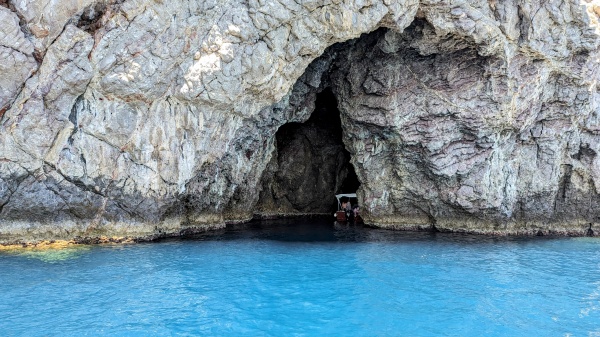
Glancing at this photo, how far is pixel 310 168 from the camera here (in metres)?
33.8

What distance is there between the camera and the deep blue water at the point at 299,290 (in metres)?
10.4

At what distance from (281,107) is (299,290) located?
44.8 ft

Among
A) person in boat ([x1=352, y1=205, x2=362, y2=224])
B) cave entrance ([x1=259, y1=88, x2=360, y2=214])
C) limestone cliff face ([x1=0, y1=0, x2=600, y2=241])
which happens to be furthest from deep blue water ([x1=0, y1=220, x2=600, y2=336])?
cave entrance ([x1=259, y1=88, x2=360, y2=214])

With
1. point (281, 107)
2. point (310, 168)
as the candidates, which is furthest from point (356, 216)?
point (281, 107)

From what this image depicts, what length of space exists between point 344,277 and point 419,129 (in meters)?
11.7

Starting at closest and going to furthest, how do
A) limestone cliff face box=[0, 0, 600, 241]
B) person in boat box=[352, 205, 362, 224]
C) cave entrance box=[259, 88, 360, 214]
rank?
limestone cliff face box=[0, 0, 600, 241]
person in boat box=[352, 205, 362, 224]
cave entrance box=[259, 88, 360, 214]

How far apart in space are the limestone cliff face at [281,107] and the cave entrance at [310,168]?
4.27 m

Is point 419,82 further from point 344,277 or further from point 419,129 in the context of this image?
point 344,277

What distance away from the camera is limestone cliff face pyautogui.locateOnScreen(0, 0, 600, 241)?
55.6ft

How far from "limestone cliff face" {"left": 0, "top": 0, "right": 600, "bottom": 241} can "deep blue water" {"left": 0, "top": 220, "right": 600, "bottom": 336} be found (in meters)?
3.14

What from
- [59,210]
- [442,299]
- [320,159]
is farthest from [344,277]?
[320,159]

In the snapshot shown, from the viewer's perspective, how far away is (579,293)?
526 inches

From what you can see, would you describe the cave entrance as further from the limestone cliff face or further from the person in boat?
the person in boat

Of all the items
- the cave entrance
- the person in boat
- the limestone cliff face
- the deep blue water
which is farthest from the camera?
the cave entrance
